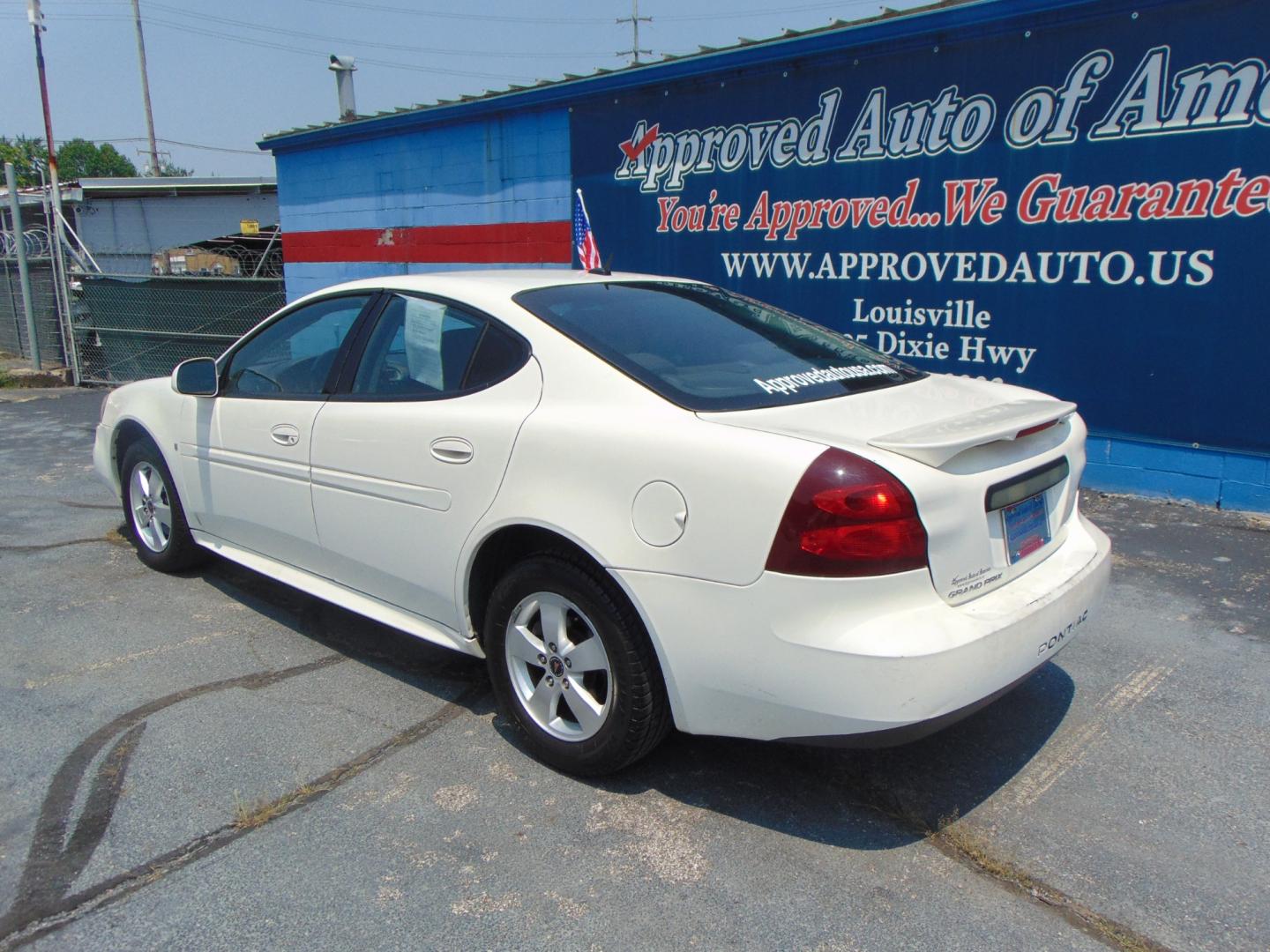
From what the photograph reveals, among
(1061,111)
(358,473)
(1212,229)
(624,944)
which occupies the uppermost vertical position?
(1061,111)

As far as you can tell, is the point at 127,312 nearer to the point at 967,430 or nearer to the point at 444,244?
the point at 444,244

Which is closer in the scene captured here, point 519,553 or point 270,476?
point 519,553

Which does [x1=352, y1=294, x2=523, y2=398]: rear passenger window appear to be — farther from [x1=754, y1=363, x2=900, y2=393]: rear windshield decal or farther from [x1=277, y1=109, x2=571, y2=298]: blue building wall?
[x1=277, y1=109, x2=571, y2=298]: blue building wall

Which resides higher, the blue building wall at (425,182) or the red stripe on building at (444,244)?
the blue building wall at (425,182)

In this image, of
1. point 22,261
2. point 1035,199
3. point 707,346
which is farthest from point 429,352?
point 22,261

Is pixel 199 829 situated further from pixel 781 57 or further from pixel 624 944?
pixel 781 57

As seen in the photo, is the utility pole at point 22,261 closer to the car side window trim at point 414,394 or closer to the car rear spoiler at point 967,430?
the car side window trim at point 414,394

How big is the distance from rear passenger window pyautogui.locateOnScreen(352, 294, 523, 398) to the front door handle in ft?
1.14

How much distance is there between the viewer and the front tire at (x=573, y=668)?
8.96 ft

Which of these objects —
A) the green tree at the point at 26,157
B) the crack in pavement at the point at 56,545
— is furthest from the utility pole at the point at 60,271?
the green tree at the point at 26,157

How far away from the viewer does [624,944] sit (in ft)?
7.51

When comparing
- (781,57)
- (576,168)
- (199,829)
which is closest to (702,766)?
(199,829)

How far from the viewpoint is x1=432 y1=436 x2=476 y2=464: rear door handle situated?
3.11m

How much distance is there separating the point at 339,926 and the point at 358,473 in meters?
1.62
